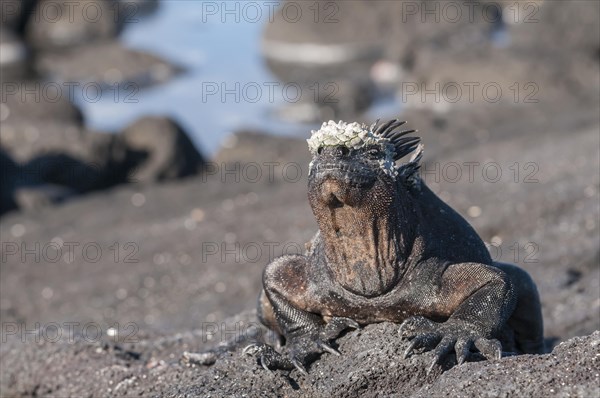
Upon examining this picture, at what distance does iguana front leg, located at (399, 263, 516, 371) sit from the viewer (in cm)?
451

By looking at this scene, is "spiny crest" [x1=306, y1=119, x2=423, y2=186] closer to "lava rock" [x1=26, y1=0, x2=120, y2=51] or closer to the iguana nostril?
the iguana nostril

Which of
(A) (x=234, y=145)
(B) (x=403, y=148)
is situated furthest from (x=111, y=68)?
(B) (x=403, y=148)

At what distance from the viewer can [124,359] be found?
19.4 feet

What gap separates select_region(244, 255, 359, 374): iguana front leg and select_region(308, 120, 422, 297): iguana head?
0.25m

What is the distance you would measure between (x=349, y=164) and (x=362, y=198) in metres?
0.15

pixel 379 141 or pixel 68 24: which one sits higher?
pixel 379 141

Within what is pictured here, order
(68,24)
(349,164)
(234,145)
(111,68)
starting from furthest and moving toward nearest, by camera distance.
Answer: (68,24) → (111,68) → (234,145) → (349,164)

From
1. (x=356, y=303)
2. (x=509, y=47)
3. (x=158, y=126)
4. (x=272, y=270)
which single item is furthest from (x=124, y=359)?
(x=509, y=47)

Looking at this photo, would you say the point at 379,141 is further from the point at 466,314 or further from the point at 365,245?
the point at 466,314

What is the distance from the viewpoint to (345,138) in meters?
4.49

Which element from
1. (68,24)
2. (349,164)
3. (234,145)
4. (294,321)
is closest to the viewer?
(349,164)

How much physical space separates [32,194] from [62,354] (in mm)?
10369

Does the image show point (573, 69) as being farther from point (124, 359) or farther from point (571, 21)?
point (124, 359)

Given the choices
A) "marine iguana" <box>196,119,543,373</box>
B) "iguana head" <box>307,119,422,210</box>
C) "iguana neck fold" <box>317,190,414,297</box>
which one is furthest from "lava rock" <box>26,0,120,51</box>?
"iguana head" <box>307,119,422,210</box>
